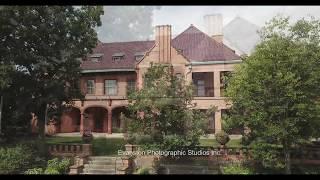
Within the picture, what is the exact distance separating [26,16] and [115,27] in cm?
1125

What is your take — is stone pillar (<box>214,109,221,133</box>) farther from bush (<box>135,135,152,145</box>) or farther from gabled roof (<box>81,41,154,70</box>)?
gabled roof (<box>81,41,154,70</box>)

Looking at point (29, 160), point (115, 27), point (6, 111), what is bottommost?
point (29, 160)

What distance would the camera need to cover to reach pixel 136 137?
1761 centimetres

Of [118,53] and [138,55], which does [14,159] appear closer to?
[138,55]

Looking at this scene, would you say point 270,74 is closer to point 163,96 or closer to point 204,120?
point 204,120

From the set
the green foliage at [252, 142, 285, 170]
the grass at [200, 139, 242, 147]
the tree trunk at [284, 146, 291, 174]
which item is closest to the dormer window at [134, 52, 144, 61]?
the grass at [200, 139, 242, 147]

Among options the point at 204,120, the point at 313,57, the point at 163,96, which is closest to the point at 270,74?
the point at 313,57

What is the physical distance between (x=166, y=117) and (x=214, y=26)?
12.8 m

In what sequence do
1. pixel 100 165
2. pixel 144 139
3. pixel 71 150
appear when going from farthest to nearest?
pixel 71 150 < pixel 100 165 < pixel 144 139

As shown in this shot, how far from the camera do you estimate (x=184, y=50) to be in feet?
87.6

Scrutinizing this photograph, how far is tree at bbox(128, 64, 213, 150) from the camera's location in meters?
17.4

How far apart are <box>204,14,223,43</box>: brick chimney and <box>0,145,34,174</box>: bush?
52.8ft

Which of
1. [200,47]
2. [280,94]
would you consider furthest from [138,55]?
[280,94]

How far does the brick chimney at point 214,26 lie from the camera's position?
27.5 m
